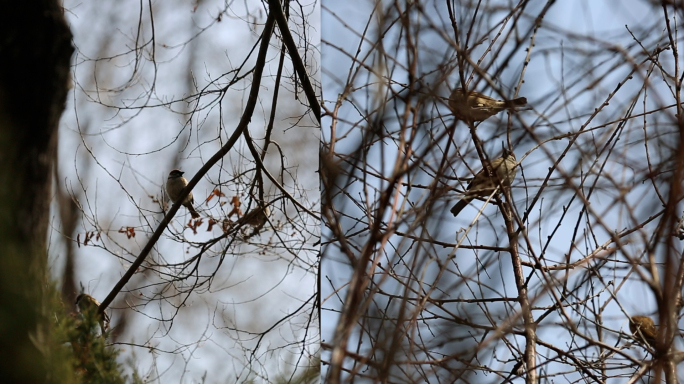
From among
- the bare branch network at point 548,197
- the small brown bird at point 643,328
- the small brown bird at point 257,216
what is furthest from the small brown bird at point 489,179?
the small brown bird at point 257,216

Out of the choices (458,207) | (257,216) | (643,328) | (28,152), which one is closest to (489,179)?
(458,207)

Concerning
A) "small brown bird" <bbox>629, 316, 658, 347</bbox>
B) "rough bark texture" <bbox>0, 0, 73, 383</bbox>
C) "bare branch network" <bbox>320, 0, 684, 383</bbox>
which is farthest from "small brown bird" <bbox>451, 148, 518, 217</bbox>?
"rough bark texture" <bbox>0, 0, 73, 383</bbox>

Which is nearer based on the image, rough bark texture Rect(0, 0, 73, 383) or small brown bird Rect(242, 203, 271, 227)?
rough bark texture Rect(0, 0, 73, 383)

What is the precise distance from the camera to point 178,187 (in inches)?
71.3

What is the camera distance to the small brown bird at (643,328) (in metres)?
1.02

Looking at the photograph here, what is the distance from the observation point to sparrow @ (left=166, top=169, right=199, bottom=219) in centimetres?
181

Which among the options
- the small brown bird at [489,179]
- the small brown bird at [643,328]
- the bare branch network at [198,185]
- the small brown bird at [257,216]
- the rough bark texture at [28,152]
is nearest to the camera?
the rough bark texture at [28,152]

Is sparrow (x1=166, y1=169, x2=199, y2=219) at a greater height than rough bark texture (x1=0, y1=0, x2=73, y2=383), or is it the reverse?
sparrow (x1=166, y1=169, x2=199, y2=219)

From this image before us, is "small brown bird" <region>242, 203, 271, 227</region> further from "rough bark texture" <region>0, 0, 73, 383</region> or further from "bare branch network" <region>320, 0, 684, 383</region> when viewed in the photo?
"rough bark texture" <region>0, 0, 73, 383</region>

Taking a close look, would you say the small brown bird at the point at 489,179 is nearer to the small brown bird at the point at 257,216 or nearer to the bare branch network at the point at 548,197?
the bare branch network at the point at 548,197

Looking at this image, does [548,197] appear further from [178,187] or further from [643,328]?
[178,187]

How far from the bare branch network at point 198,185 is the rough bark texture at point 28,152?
0.94 m

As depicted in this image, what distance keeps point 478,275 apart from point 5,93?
0.84 metres

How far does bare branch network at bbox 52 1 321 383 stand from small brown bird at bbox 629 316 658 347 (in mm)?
867
